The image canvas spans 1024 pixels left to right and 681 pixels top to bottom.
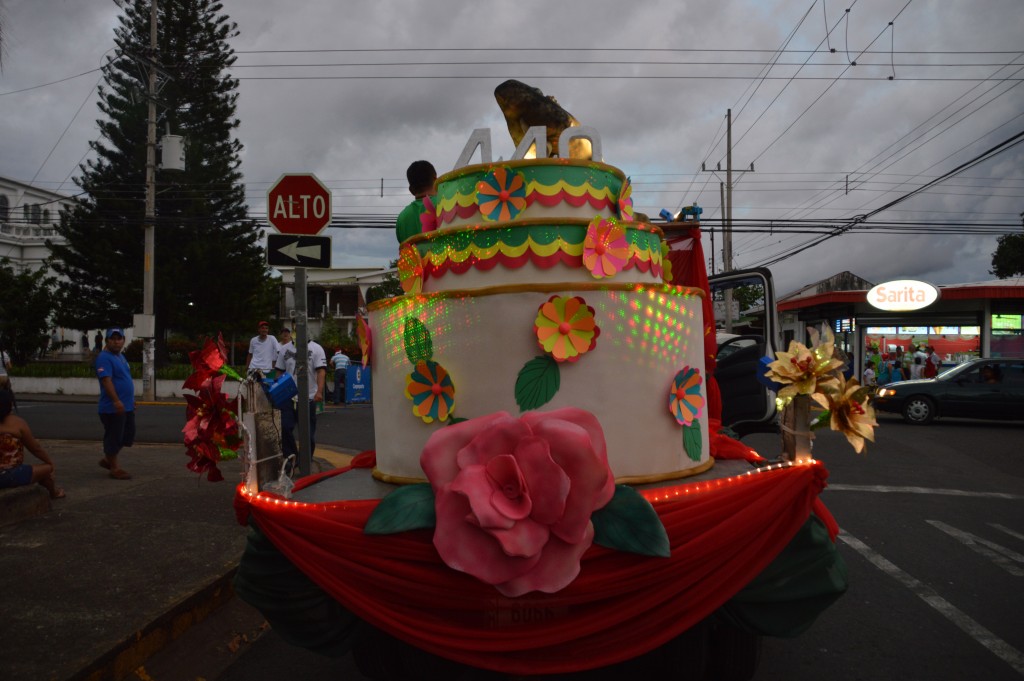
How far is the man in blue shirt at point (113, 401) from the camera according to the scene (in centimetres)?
678

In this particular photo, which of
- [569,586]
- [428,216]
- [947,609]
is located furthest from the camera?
[947,609]

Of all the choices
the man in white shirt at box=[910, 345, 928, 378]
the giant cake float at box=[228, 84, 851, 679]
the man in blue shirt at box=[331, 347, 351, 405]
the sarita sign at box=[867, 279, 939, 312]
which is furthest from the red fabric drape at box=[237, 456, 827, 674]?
the sarita sign at box=[867, 279, 939, 312]

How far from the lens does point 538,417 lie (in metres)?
2.14

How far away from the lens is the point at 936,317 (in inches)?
810

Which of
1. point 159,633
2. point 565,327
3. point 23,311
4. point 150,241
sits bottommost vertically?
point 159,633

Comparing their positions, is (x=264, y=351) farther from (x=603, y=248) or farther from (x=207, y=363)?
(x=603, y=248)

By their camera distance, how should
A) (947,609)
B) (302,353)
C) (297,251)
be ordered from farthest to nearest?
(297,251) → (302,353) → (947,609)

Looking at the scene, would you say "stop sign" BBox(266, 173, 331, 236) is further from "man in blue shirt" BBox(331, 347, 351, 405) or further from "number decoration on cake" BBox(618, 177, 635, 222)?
"man in blue shirt" BBox(331, 347, 351, 405)

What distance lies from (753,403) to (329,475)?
16.1ft

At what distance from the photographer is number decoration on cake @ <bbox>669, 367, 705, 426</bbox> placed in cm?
281

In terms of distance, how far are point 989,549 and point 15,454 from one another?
743 centimetres

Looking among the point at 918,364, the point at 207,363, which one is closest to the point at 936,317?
the point at 918,364

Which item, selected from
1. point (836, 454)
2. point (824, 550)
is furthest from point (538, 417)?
point (836, 454)

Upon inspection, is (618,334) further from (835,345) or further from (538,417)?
(835,345)
